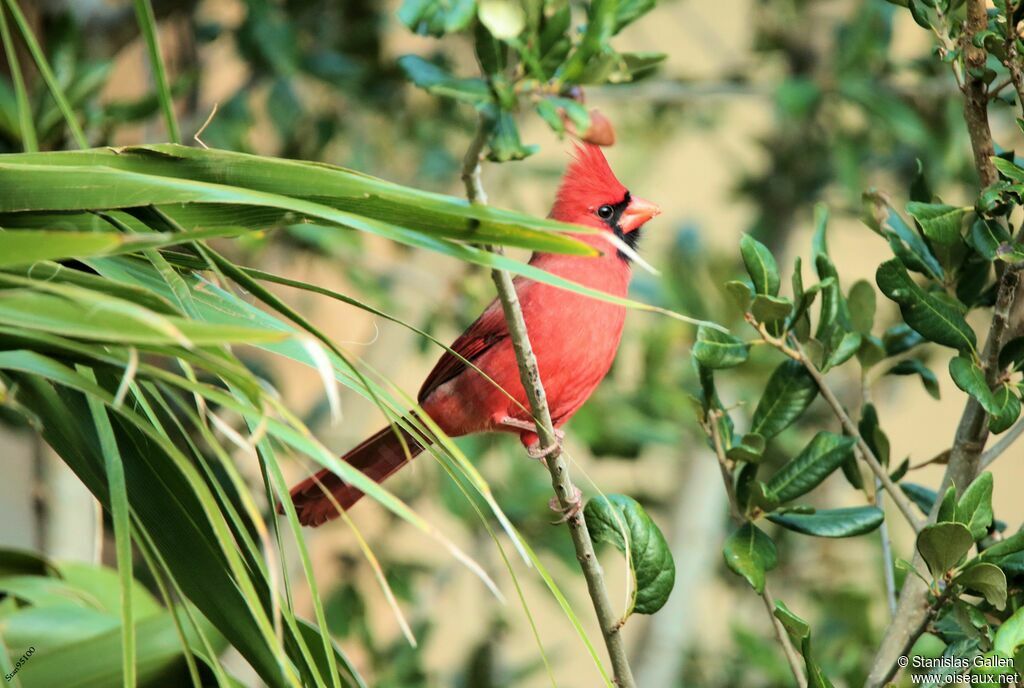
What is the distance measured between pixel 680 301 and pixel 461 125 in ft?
2.55

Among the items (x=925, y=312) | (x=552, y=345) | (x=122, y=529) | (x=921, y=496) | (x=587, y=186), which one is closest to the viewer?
(x=122, y=529)

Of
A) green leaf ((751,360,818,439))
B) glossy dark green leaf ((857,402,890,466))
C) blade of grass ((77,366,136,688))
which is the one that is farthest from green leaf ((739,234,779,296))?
blade of grass ((77,366,136,688))

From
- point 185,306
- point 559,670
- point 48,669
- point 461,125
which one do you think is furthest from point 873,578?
point 185,306

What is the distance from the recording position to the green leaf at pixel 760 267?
1.43m

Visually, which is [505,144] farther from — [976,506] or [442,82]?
[976,506]

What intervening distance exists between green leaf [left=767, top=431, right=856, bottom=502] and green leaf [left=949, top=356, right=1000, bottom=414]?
0.69ft

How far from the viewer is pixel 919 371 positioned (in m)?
1.56

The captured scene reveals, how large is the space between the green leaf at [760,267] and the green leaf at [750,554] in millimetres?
291

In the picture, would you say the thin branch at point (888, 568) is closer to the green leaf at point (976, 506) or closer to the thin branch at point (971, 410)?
the thin branch at point (971, 410)

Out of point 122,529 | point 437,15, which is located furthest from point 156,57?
point 122,529

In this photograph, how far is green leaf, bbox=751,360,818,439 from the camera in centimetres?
150

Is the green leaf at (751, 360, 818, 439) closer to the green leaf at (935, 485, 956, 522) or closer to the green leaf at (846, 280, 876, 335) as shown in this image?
the green leaf at (846, 280, 876, 335)

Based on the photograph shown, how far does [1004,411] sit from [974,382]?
4 centimetres

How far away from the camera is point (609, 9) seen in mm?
1224
